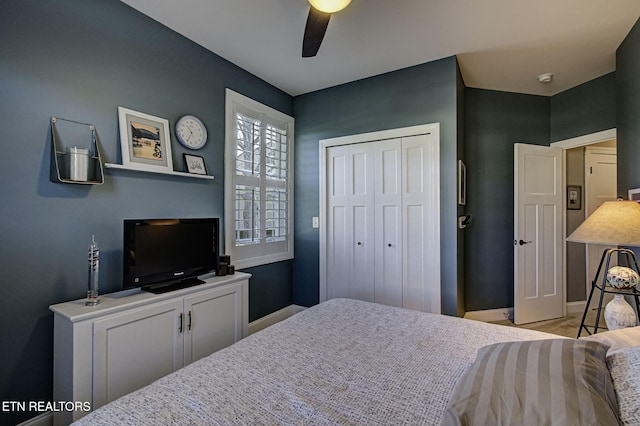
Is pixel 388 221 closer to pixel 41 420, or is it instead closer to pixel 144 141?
pixel 144 141

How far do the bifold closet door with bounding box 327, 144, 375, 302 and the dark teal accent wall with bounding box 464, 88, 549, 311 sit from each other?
3.91 feet

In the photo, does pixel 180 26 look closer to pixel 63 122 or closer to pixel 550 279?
pixel 63 122

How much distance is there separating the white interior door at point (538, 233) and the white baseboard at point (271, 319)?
2570 millimetres

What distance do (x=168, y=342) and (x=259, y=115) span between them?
7.49 feet

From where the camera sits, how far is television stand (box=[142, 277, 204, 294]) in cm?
195

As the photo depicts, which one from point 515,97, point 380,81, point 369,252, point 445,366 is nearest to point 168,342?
point 445,366

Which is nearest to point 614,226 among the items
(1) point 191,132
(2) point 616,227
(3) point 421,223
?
(2) point 616,227

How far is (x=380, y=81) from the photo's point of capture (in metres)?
3.09

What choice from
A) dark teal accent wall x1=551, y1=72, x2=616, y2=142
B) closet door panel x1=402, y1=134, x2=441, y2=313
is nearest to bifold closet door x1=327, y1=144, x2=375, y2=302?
closet door panel x1=402, y1=134, x2=441, y2=313

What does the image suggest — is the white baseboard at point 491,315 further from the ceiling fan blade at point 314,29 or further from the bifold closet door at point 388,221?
the ceiling fan blade at point 314,29

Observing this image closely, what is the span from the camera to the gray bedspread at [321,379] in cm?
85

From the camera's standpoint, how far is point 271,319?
328 cm

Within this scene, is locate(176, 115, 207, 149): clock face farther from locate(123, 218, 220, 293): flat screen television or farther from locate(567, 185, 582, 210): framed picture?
locate(567, 185, 582, 210): framed picture

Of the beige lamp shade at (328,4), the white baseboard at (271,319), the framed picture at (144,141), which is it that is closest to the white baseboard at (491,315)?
the white baseboard at (271,319)
